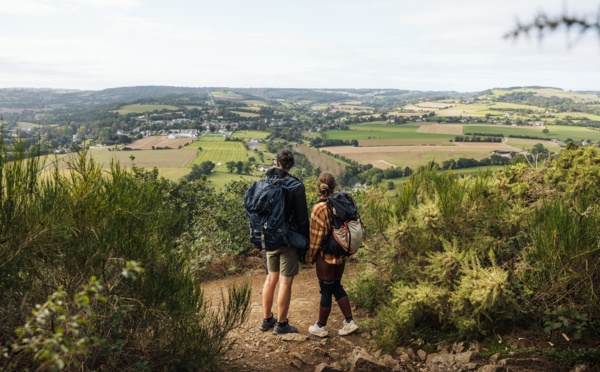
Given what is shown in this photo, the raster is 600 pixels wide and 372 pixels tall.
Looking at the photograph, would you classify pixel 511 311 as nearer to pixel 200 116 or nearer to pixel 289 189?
pixel 289 189

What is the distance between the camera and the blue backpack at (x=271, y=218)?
13.8 ft

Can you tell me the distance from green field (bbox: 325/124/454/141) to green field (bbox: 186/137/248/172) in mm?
13671

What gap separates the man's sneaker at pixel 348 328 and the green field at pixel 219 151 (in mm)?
Result: 22889

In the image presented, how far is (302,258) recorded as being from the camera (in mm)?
4477

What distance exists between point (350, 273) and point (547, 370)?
13.0 ft

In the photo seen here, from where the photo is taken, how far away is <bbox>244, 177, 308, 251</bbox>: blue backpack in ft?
13.8

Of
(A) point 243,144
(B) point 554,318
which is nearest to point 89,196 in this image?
(B) point 554,318

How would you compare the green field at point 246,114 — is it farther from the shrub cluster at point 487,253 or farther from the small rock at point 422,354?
the small rock at point 422,354

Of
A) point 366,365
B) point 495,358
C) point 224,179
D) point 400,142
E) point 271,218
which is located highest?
point 271,218

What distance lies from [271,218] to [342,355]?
5.25 ft

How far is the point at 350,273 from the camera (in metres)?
7.08

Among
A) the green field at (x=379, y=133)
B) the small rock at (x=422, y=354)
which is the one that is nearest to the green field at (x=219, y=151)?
the green field at (x=379, y=133)

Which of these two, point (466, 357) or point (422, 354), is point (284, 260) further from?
point (466, 357)

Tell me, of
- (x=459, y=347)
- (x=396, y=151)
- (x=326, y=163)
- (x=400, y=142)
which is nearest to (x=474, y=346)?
(x=459, y=347)
